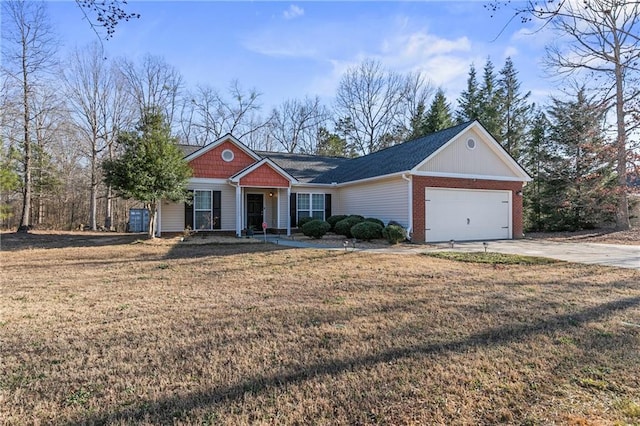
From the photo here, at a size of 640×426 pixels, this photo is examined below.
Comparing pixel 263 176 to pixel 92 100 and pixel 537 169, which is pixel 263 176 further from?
pixel 537 169

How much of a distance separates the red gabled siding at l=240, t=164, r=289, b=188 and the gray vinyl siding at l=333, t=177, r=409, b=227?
3553 mm

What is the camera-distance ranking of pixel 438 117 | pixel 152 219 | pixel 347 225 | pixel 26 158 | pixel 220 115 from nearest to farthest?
pixel 152 219 → pixel 347 225 → pixel 26 158 → pixel 438 117 → pixel 220 115

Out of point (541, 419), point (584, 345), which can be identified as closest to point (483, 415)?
point (541, 419)

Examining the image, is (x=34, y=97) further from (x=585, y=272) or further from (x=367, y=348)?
(x=585, y=272)

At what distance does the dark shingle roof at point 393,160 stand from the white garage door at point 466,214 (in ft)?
5.17

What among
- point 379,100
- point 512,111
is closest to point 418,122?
point 379,100

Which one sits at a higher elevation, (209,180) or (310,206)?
(209,180)

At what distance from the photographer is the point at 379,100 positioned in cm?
3450

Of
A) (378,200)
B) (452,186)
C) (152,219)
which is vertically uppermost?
(452,186)

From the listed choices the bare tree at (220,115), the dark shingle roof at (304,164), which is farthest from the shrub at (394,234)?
the bare tree at (220,115)

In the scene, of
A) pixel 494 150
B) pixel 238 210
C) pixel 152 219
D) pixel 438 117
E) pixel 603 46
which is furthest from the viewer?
pixel 438 117

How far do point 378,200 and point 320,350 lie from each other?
13050 mm

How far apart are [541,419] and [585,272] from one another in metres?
6.85

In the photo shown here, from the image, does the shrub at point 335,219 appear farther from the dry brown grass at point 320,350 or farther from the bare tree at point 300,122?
the bare tree at point 300,122
